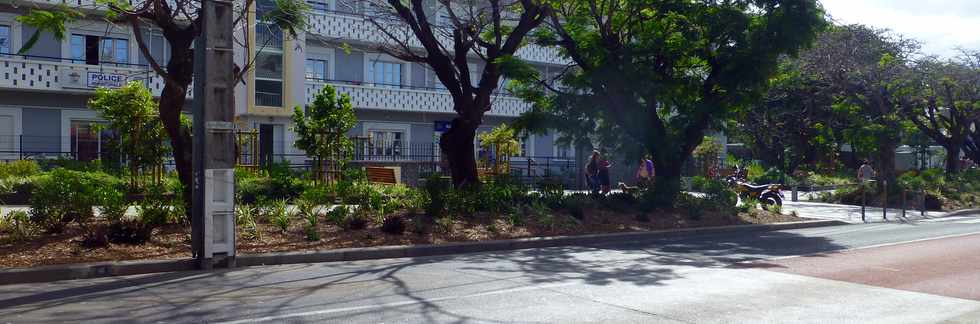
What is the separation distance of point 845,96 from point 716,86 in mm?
12082

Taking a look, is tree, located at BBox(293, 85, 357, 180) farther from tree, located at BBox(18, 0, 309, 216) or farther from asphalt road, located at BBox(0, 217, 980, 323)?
asphalt road, located at BBox(0, 217, 980, 323)

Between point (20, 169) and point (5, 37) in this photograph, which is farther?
point (5, 37)

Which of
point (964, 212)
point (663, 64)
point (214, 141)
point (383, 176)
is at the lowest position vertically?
point (964, 212)

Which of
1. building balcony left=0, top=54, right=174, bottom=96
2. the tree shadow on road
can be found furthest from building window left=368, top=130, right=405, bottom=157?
the tree shadow on road

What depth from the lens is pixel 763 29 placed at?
17938 millimetres

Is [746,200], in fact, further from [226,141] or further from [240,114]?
[240,114]

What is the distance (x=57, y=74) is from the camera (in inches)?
990

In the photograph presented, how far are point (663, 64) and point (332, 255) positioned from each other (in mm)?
9849

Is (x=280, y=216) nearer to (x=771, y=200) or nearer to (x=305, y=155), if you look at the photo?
(x=305, y=155)

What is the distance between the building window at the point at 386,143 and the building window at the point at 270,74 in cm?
405

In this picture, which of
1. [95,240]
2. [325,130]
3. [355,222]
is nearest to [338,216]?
[355,222]

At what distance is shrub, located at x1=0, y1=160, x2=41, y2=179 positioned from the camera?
1992cm

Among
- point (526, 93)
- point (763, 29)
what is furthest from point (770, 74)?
point (526, 93)

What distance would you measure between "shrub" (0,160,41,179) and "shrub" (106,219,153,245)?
9909 millimetres
